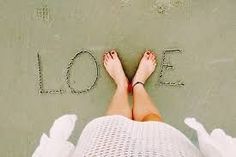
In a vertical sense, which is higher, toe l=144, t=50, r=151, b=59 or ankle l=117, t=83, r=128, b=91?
toe l=144, t=50, r=151, b=59

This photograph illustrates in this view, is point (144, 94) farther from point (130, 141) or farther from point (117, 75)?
point (130, 141)

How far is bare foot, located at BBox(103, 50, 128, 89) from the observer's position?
1784 millimetres

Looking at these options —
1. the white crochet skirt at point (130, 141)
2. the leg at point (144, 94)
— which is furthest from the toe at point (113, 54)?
the white crochet skirt at point (130, 141)

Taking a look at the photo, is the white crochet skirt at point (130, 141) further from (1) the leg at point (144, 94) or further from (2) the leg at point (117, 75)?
(2) the leg at point (117, 75)

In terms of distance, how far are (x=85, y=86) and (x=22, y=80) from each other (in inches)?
9.5

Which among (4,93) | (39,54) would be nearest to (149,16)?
(39,54)

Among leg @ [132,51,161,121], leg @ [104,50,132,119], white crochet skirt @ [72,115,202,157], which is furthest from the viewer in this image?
leg @ [104,50,132,119]

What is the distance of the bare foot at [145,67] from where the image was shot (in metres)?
1.79

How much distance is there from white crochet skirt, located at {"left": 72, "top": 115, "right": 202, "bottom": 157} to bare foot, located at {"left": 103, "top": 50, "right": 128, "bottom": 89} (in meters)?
0.41

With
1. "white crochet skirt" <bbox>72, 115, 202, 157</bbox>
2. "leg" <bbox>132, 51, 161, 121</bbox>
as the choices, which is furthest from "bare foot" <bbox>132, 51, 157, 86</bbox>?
"white crochet skirt" <bbox>72, 115, 202, 157</bbox>

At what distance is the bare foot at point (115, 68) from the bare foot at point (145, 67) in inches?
1.8

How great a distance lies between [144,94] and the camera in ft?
5.69

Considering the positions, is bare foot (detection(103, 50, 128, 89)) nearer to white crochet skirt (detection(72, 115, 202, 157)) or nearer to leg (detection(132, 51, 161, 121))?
leg (detection(132, 51, 161, 121))

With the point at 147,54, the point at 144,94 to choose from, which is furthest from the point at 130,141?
the point at 147,54
